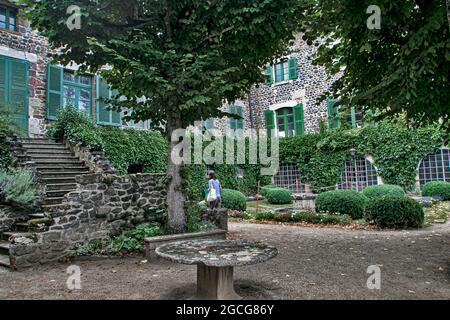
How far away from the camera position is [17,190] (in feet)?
25.0

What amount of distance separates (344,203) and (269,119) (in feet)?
31.1

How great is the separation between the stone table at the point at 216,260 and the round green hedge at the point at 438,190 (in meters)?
12.9

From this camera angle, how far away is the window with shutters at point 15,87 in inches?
419

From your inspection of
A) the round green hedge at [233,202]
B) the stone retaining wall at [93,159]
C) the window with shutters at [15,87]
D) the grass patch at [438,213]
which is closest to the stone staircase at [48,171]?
the stone retaining wall at [93,159]

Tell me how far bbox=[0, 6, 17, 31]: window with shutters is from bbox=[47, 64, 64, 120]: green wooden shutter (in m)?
1.52

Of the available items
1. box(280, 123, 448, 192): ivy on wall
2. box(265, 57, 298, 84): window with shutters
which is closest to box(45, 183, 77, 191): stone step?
box(280, 123, 448, 192): ivy on wall

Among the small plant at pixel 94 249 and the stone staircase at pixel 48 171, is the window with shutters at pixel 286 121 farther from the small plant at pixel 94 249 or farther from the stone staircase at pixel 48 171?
the small plant at pixel 94 249

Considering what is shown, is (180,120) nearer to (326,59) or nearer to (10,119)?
(326,59)

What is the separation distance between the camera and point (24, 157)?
8.96 m

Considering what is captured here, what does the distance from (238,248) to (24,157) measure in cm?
705

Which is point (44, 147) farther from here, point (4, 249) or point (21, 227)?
point (4, 249)

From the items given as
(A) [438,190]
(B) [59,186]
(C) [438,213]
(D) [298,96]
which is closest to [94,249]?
(B) [59,186]

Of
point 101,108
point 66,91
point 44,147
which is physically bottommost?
point 44,147

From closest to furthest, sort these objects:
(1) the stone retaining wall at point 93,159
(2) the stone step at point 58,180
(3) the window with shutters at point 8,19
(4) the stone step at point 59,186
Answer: (4) the stone step at point 59,186 < (2) the stone step at point 58,180 < (1) the stone retaining wall at point 93,159 < (3) the window with shutters at point 8,19
